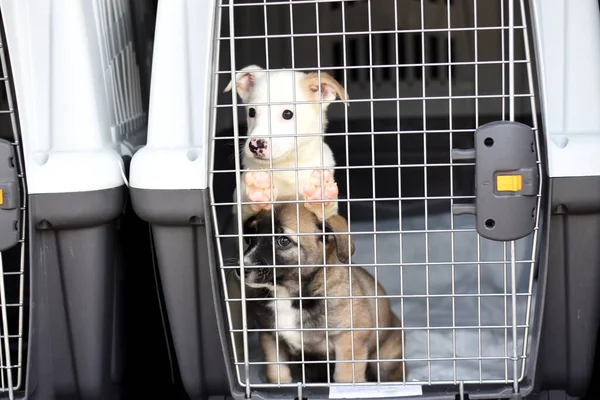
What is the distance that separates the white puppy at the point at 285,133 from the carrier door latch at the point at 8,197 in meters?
0.38

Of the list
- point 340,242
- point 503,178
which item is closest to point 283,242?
point 340,242

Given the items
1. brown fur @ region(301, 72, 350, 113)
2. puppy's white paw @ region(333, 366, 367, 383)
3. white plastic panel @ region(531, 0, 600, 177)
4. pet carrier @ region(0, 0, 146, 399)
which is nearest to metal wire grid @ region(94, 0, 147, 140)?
pet carrier @ region(0, 0, 146, 399)

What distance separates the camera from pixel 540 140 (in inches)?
53.3

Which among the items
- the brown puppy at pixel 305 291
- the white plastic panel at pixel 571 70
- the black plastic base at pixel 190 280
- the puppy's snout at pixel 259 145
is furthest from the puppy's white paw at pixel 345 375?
the white plastic panel at pixel 571 70

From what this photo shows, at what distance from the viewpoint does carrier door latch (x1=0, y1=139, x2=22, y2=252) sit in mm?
1322

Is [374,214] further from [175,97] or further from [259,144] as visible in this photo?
[175,97]

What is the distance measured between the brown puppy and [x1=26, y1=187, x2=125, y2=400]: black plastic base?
0.83 feet

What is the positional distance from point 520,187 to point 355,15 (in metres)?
0.98

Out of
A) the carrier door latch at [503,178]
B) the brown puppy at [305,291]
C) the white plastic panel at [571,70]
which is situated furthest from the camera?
the brown puppy at [305,291]

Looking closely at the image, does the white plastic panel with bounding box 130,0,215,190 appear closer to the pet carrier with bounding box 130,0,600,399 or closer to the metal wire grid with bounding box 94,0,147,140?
the pet carrier with bounding box 130,0,600,399

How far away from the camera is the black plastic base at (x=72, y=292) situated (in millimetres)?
1373

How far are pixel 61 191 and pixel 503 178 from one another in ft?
2.35

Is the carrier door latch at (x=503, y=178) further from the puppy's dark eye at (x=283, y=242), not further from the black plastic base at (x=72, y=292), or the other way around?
the black plastic base at (x=72, y=292)

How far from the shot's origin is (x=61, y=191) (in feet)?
4.48
